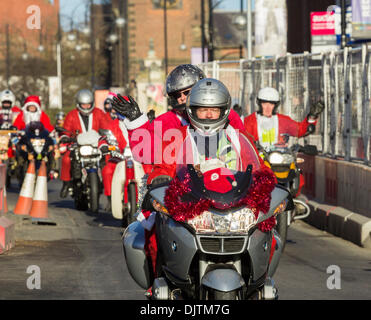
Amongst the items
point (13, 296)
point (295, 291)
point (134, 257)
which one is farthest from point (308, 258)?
point (134, 257)

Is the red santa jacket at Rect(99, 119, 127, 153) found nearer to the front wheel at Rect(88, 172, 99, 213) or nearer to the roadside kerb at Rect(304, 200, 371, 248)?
the front wheel at Rect(88, 172, 99, 213)

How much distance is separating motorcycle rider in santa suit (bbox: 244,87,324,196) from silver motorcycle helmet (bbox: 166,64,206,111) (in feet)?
20.8

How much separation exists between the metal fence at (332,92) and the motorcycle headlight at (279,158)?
95.9 inches

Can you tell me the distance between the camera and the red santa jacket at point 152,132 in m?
7.86

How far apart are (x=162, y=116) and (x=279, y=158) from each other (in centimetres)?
532

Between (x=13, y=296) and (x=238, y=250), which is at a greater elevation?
(x=238, y=250)

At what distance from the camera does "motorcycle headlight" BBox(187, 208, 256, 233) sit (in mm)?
6586

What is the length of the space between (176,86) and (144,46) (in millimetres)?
84945

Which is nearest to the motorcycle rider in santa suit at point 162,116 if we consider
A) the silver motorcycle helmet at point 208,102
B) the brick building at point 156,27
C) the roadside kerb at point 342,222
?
the silver motorcycle helmet at point 208,102

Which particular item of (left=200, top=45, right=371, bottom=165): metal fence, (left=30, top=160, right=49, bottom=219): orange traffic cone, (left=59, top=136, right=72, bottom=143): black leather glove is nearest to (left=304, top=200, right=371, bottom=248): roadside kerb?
(left=200, top=45, right=371, bottom=165): metal fence

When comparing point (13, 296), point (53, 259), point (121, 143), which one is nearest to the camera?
point (13, 296)

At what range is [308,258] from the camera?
12641 millimetres

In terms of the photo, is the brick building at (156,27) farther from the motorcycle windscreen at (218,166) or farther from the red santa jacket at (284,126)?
the motorcycle windscreen at (218,166)

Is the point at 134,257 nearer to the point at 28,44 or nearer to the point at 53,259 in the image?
the point at 53,259
